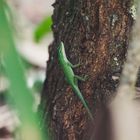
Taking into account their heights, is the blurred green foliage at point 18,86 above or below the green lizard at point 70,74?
below

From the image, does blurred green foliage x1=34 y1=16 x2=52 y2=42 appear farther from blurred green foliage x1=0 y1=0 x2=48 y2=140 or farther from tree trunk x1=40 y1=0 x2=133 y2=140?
blurred green foliage x1=0 y1=0 x2=48 y2=140

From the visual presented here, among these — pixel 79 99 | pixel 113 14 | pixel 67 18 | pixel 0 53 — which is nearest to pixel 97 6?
pixel 113 14

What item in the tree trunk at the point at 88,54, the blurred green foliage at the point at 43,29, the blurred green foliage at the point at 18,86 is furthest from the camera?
the blurred green foliage at the point at 43,29

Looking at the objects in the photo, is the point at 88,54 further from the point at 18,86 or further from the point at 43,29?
the point at 43,29

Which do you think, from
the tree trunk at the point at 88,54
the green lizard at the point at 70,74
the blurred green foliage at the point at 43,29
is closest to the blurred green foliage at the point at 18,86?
the tree trunk at the point at 88,54

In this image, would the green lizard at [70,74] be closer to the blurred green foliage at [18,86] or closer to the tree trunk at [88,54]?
the tree trunk at [88,54]

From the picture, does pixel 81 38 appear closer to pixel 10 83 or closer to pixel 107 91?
pixel 107 91

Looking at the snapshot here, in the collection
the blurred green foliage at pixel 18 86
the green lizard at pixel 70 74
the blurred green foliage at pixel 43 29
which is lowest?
the blurred green foliage at pixel 18 86

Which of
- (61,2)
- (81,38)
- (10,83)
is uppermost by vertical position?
(61,2)
